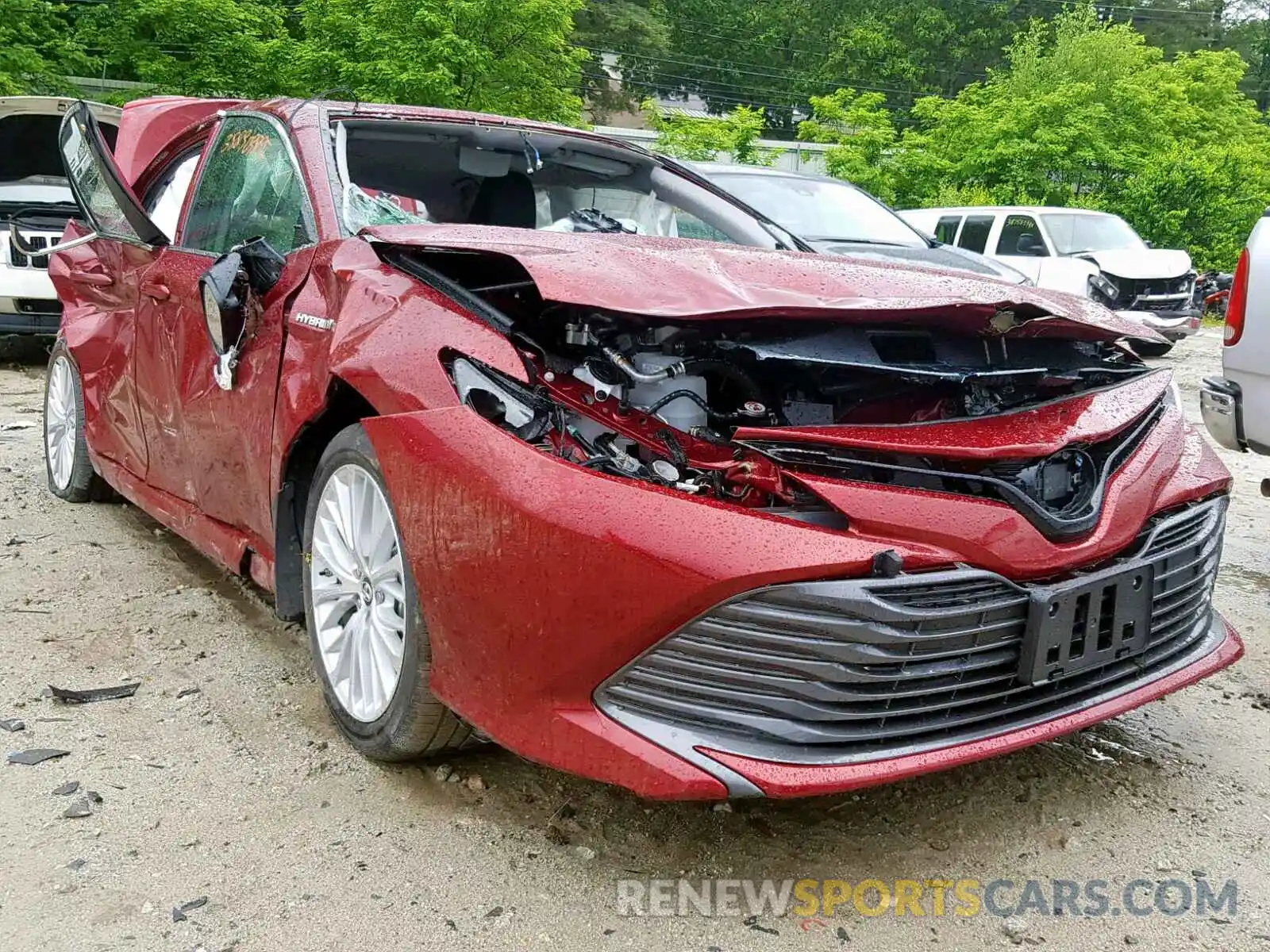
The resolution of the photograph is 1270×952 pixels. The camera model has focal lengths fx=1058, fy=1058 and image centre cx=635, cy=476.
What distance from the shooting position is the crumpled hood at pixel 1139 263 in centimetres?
1123

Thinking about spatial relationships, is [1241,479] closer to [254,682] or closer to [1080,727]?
[1080,727]

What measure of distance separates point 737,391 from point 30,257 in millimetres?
7361

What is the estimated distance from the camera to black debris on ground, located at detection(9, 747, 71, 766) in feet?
8.14

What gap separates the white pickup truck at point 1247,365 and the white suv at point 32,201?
7.10 metres

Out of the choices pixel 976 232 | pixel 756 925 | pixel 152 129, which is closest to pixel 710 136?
pixel 976 232

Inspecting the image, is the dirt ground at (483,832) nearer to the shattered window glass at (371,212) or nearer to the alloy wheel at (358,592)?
the alloy wheel at (358,592)

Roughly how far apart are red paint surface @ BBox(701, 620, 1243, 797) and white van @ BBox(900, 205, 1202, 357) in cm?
984

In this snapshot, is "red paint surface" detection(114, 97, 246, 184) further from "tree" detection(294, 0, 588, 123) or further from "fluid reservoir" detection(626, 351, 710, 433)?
"tree" detection(294, 0, 588, 123)

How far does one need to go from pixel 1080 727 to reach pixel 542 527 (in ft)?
3.77

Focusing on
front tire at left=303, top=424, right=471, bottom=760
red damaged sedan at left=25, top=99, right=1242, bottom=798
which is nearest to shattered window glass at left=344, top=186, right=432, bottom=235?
red damaged sedan at left=25, top=99, right=1242, bottom=798

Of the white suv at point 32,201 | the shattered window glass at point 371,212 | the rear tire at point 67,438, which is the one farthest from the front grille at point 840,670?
the white suv at point 32,201

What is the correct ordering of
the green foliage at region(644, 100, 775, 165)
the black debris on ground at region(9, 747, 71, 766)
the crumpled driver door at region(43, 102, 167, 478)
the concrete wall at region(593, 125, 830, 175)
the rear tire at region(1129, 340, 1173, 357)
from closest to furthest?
the black debris on ground at region(9, 747, 71, 766) < the rear tire at region(1129, 340, 1173, 357) < the crumpled driver door at region(43, 102, 167, 478) < the green foliage at region(644, 100, 775, 165) < the concrete wall at region(593, 125, 830, 175)

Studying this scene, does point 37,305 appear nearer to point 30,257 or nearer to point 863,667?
point 30,257

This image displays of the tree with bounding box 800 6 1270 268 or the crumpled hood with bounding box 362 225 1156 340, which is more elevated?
the tree with bounding box 800 6 1270 268
